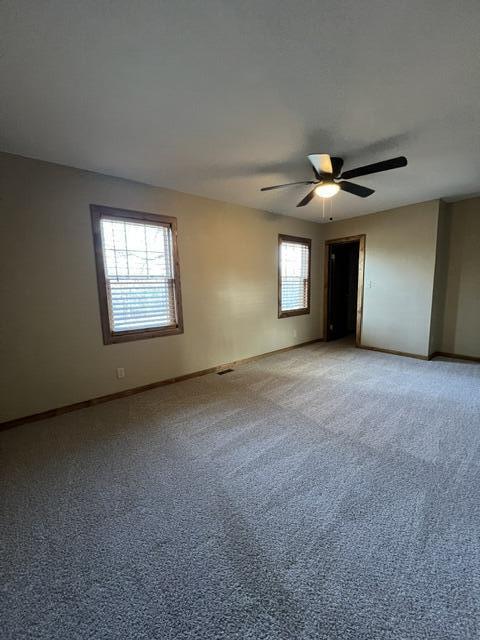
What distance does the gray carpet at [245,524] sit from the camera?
1.07 m

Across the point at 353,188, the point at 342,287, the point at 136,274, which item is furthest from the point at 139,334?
the point at 342,287

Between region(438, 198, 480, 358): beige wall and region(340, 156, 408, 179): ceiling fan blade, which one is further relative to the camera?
region(438, 198, 480, 358): beige wall

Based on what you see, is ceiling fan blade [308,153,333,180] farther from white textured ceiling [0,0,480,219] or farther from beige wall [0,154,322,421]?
beige wall [0,154,322,421]

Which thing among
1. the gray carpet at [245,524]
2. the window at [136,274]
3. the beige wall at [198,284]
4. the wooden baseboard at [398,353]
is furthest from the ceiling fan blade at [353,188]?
the wooden baseboard at [398,353]

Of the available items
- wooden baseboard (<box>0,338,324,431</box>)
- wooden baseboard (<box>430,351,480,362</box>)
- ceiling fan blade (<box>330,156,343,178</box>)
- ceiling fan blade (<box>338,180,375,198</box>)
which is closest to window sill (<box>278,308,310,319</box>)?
wooden baseboard (<box>0,338,324,431</box>)

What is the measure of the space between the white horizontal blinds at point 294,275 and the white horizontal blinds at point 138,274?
2.35 m

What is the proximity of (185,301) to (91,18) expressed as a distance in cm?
272

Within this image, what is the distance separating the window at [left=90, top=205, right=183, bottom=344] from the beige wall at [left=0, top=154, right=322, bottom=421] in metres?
0.10

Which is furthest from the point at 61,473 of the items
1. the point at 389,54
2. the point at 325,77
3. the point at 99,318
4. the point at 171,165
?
the point at 389,54

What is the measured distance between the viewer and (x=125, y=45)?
1390 mm

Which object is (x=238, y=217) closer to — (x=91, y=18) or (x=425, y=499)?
(x=91, y=18)

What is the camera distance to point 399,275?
15.2 feet

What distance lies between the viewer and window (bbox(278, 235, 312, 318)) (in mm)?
5027

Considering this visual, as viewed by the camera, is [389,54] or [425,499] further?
[425,499]
